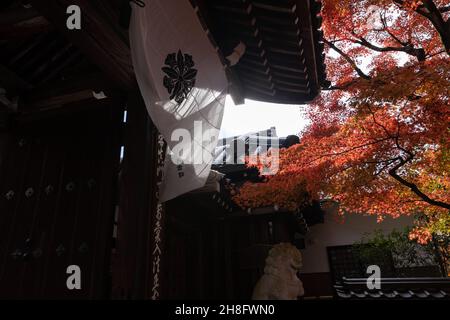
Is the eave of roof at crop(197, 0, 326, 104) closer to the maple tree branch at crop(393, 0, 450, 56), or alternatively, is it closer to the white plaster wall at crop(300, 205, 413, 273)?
the maple tree branch at crop(393, 0, 450, 56)

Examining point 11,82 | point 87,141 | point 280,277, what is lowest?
point 280,277

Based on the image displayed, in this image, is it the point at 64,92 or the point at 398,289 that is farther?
the point at 398,289

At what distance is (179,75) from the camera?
3.20 meters

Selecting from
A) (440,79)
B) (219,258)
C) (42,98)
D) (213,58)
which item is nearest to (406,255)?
(440,79)

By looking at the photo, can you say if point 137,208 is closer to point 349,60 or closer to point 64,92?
point 64,92

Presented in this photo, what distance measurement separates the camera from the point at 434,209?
14.7m

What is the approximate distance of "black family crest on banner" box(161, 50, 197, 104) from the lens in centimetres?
305

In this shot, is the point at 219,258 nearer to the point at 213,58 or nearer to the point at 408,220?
the point at 213,58

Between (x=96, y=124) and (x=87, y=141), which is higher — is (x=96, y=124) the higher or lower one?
the higher one

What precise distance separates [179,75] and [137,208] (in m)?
1.37

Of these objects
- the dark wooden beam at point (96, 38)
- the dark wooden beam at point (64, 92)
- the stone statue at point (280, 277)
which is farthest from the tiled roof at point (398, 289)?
the dark wooden beam at point (64, 92)

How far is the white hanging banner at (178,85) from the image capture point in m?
2.84

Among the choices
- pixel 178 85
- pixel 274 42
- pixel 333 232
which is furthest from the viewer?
pixel 333 232

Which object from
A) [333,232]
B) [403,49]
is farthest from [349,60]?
[333,232]
